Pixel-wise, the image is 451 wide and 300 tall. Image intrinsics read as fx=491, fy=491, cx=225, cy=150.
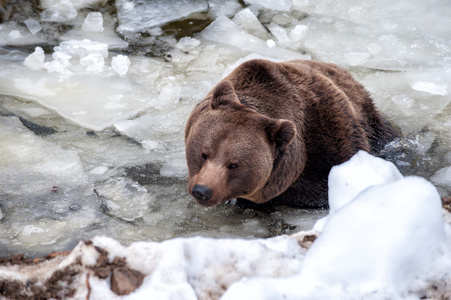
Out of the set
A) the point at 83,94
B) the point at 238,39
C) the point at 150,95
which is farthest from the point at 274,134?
the point at 238,39

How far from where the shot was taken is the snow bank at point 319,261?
220 cm

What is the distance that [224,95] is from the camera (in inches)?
151

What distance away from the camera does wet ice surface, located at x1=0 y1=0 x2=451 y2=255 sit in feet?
13.2

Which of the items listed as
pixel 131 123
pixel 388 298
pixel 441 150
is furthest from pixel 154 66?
pixel 388 298

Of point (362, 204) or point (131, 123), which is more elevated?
point (362, 204)

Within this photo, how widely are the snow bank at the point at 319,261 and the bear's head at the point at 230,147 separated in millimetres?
1142

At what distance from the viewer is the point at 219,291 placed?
227 centimetres

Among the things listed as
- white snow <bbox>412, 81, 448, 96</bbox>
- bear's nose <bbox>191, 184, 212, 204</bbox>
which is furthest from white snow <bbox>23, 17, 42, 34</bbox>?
white snow <bbox>412, 81, 448, 96</bbox>

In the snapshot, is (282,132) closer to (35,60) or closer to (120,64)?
(120,64)

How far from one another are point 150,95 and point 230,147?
2651mm

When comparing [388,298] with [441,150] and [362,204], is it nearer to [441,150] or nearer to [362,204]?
A: [362,204]

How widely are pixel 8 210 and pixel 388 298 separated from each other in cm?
305

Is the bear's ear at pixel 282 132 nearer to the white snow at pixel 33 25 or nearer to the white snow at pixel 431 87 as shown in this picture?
the white snow at pixel 431 87

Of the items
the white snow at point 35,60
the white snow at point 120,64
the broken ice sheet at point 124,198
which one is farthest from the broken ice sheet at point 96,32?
the broken ice sheet at point 124,198
